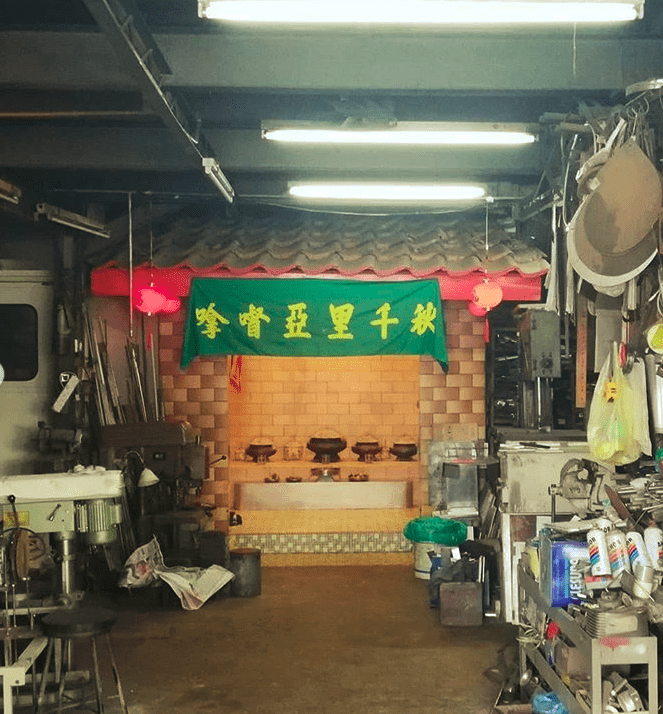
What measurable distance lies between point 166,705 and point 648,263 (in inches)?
185

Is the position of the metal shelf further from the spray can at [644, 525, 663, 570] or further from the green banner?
the green banner

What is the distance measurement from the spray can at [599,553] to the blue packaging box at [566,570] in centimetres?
12

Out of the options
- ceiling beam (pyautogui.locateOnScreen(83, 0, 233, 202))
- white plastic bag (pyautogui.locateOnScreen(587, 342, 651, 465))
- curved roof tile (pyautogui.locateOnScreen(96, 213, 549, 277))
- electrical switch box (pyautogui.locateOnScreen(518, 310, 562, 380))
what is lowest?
white plastic bag (pyautogui.locateOnScreen(587, 342, 651, 465))

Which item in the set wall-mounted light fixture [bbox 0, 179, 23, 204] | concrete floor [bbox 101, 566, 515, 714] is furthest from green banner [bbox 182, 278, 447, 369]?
concrete floor [bbox 101, 566, 515, 714]

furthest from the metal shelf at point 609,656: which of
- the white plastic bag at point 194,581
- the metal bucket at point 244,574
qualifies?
the metal bucket at point 244,574

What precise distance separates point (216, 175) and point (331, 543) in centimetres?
546

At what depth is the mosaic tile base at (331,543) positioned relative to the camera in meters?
11.3

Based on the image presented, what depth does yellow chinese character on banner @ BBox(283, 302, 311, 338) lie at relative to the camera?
962cm

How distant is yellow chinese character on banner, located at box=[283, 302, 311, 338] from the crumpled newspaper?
274 centimetres

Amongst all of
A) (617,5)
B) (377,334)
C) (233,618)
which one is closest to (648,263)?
(617,5)

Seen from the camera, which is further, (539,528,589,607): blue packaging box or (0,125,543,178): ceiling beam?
(0,125,543,178): ceiling beam

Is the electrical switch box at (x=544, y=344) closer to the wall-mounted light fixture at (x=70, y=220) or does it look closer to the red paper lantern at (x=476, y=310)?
the red paper lantern at (x=476, y=310)

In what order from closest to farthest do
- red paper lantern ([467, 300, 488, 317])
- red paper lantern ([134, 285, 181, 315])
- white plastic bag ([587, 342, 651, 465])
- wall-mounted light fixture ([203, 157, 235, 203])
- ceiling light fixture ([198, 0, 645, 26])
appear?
ceiling light fixture ([198, 0, 645, 26]) < white plastic bag ([587, 342, 651, 465]) < wall-mounted light fixture ([203, 157, 235, 203]) < red paper lantern ([134, 285, 181, 315]) < red paper lantern ([467, 300, 488, 317])

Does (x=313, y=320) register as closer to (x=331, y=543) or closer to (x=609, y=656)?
(x=331, y=543)
